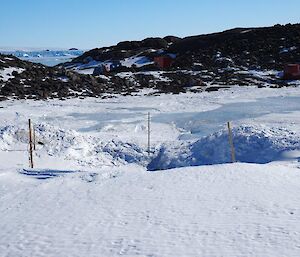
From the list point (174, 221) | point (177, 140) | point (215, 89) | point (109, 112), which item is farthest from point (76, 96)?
point (174, 221)

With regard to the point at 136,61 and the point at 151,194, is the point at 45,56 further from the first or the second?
the point at 151,194

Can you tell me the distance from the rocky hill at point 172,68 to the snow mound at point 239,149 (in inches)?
714

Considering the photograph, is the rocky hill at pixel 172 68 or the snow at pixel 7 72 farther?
the rocky hill at pixel 172 68

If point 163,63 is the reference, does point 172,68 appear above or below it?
below

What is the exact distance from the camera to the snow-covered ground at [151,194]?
24.7ft

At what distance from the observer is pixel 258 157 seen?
14.9 metres

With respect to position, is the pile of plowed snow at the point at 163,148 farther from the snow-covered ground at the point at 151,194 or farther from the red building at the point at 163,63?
the red building at the point at 163,63

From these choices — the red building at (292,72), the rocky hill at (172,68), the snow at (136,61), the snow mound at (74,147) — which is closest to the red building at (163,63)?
the rocky hill at (172,68)

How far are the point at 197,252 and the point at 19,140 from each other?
1169 centimetres

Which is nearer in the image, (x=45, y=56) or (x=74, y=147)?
(x=74, y=147)

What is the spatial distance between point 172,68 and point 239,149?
121 ft

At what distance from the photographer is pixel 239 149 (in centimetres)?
1549

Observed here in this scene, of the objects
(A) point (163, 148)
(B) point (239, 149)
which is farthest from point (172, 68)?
(B) point (239, 149)

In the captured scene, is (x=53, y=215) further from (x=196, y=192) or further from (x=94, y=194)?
(x=196, y=192)
